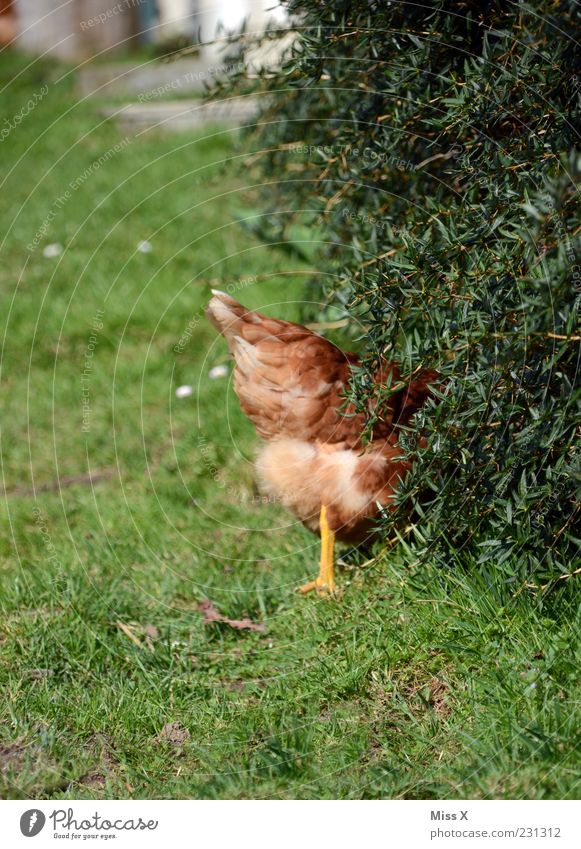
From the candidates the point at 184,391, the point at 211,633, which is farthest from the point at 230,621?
the point at 184,391

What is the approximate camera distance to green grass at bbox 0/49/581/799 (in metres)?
2.31

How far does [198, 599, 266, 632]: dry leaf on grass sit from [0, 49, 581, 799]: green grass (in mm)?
23

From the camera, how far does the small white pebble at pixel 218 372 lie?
181 inches

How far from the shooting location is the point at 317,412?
9.61 feet

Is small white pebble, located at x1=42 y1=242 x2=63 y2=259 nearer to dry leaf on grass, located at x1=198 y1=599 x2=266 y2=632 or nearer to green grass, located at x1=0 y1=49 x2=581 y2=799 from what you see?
green grass, located at x1=0 y1=49 x2=581 y2=799

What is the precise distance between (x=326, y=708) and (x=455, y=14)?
207 cm

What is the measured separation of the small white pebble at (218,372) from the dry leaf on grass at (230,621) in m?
1.73

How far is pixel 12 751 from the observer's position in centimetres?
249

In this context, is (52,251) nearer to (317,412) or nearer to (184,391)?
(184,391)

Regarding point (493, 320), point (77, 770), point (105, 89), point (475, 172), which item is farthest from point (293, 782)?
point (105, 89)

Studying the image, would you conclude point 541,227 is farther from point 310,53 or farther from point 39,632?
point 39,632

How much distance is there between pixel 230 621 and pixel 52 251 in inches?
159
